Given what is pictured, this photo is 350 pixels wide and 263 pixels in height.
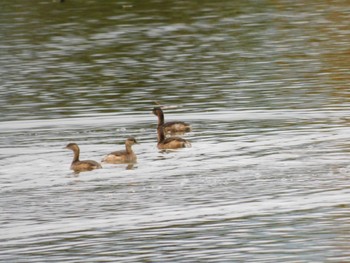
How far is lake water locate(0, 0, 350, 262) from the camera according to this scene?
17547mm

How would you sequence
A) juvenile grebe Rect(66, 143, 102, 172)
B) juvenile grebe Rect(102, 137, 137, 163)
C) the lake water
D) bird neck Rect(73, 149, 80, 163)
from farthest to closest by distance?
bird neck Rect(73, 149, 80, 163) → juvenile grebe Rect(102, 137, 137, 163) → juvenile grebe Rect(66, 143, 102, 172) → the lake water

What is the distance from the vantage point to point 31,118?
95.0ft

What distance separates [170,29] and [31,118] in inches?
722

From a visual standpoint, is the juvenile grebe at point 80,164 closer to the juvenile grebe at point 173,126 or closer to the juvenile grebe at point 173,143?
the juvenile grebe at point 173,143

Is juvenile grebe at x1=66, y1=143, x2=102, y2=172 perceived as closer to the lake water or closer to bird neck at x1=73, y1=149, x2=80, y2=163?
bird neck at x1=73, y1=149, x2=80, y2=163

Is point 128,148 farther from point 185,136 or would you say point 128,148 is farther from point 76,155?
point 185,136

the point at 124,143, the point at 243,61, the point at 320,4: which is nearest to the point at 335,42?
the point at 243,61

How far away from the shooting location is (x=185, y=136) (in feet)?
85.1

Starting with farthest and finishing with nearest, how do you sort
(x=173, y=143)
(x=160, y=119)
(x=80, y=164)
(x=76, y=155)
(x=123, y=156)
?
1. (x=160, y=119)
2. (x=173, y=143)
3. (x=76, y=155)
4. (x=123, y=156)
5. (x=80, y=164)

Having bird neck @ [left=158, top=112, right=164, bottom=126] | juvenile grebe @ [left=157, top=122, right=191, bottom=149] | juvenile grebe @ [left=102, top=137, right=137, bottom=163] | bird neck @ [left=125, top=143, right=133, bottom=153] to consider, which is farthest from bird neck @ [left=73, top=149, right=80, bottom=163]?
bird neck @ [left=158, top=112, right=164, bottom=126]

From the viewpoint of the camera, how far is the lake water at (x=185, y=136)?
1755 centimetres

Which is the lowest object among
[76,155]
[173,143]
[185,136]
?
[185,136]

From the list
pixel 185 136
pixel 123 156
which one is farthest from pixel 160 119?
pixel 123 156

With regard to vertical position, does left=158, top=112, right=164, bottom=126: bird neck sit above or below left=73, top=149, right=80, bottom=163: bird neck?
below
